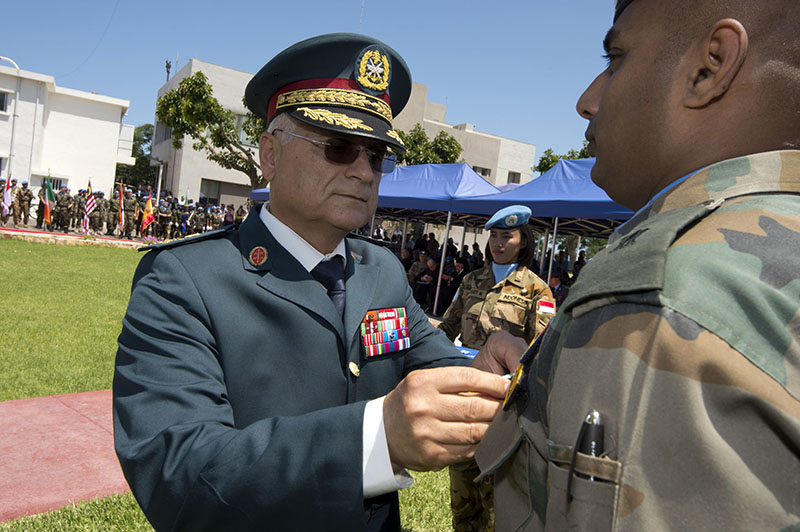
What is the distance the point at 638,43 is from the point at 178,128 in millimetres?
23332

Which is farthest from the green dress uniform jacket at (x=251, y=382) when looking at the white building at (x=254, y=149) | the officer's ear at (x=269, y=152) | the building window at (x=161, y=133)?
the building window at (x=161, y=133)

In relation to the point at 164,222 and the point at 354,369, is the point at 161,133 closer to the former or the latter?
the point at 164,222

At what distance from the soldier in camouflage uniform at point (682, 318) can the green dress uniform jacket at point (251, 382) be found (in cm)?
38

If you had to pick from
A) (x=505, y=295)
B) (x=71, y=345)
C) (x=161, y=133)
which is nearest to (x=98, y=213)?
(x=161, y=133)

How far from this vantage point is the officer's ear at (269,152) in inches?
82.2

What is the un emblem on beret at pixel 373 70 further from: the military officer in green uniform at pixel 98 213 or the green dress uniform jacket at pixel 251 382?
the military officer in green uniform at pixel 98 213

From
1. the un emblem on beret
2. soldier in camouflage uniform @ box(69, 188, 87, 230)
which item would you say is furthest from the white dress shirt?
soldier in camouflage uniform @ box(69, 188, 87, 230)

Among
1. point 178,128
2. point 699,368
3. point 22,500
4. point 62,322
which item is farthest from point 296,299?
point 178,128

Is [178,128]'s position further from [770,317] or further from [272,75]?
[770,317]

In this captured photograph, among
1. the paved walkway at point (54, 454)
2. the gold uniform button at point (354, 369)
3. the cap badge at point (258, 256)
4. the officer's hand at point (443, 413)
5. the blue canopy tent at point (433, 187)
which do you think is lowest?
the paved walkway at point (54, 454)

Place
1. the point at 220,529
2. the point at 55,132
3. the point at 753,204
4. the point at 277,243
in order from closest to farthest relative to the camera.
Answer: the point at 753,204 < the point at 220,529 < the point at 277,243 < the point at 55,132

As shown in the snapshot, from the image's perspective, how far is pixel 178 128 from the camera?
21.8 m

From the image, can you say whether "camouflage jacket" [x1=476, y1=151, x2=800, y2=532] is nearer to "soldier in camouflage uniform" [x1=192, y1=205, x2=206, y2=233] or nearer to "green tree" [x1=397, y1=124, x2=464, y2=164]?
"green tree" [x1=397, y1=124, x2=464, y2=164]

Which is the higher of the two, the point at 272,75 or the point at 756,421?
the point at 272,75
